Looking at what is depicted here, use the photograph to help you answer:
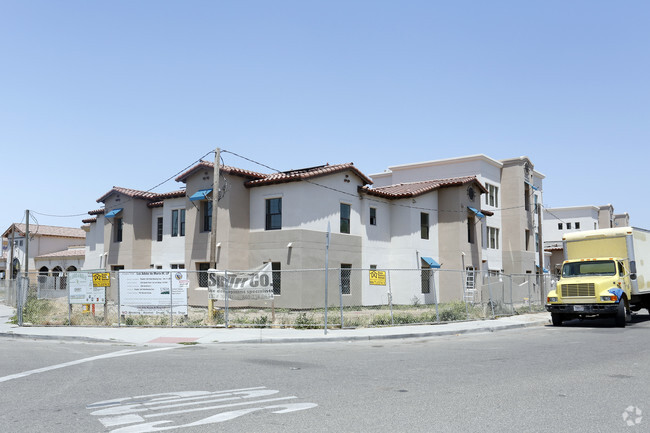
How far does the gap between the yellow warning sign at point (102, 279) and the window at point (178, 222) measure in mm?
12786

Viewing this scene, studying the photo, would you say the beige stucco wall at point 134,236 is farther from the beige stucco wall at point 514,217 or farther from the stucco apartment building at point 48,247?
the beige stucco wall at point 514,217

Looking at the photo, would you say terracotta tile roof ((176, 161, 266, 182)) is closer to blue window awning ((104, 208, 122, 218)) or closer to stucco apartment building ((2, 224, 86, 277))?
blue window awning ((104, 208, 122, 218))

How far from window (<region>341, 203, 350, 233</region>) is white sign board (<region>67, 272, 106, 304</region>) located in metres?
13.5

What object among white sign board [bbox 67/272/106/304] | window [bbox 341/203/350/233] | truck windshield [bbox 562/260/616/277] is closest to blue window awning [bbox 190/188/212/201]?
window [bbox 341/203/350/233]

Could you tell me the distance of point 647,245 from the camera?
21266 millimetres

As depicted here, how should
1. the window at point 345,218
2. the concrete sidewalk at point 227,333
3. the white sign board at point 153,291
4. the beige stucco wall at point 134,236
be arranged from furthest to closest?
1. the beige stucco wall at point 134,236
2. the window at point 345,218
3. the white sign board at point 153,291
4. the concrete sidewalk at point 227,333

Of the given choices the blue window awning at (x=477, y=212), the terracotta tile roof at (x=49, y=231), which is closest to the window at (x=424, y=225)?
the blue window awning at (x=477, y=212)

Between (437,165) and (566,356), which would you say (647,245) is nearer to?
(566,356)

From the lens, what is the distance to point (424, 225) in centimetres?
3344

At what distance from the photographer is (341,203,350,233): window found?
96.5 ft

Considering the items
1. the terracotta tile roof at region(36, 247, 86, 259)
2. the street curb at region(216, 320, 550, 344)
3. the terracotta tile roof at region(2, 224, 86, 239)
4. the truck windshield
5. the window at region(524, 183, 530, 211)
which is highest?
the window at region(524, 183, 530, 211)

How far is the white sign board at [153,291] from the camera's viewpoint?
1905 centimetres

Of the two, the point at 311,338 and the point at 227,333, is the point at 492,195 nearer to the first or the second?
the point at 311,338

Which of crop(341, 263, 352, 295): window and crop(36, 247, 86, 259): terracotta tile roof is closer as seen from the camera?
crop(341, 263, 352, 295): window
